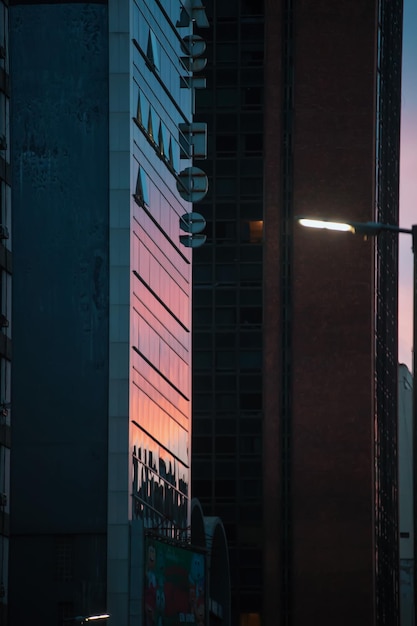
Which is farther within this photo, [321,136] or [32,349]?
[321,136]

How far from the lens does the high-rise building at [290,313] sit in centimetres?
13075

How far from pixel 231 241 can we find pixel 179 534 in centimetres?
5513

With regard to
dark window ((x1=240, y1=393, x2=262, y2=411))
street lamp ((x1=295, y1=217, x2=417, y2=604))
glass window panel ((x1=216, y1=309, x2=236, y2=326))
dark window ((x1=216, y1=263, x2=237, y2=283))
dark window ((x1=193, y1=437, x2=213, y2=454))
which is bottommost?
street lamp ((x1=295, y1=217, x2=417, y2=604))

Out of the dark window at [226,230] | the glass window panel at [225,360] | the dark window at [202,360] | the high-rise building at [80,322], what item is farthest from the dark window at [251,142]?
the high-rise building at [80,322]

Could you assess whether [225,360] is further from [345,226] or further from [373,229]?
[345,226]

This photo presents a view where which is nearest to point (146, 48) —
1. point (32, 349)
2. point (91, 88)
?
point (91, 88)

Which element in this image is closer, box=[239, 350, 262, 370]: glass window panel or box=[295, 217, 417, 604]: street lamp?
box=[295, 217, 417, 604]: street lamp

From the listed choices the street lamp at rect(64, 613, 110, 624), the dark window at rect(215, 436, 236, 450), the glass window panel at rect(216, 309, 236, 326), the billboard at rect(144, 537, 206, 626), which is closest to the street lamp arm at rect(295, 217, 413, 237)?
the street lamp at rect(64, 613, 110, 624)

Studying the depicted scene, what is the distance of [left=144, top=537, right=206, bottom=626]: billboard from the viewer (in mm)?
70438

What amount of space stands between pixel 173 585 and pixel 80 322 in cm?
1274

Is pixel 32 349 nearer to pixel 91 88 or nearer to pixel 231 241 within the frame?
pixel 91 88

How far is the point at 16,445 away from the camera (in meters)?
69.3

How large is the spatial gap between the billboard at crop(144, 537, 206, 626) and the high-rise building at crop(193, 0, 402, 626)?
166 feet

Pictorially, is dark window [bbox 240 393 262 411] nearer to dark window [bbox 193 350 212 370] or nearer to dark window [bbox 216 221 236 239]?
dark window [bbox 193 350 212 370]
